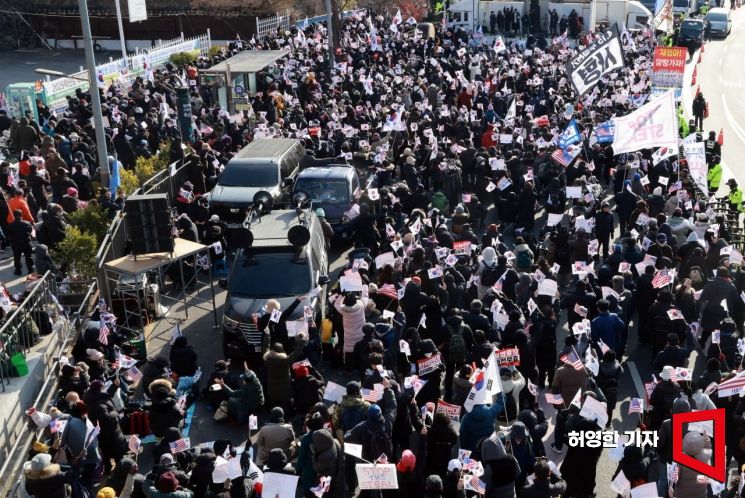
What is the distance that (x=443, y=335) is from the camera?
1306 centimetres

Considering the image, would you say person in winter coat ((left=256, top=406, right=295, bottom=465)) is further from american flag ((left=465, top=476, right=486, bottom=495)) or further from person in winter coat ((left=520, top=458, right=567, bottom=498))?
person in winter coat ((left=520, top=458, right=567, bottom=498))

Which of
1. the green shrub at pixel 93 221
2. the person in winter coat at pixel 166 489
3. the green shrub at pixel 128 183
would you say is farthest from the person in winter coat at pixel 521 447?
the green shrub at pixel 128 183

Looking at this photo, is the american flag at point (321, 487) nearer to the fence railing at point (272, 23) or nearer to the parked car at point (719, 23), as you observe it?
the fence railing at point (272, 23)

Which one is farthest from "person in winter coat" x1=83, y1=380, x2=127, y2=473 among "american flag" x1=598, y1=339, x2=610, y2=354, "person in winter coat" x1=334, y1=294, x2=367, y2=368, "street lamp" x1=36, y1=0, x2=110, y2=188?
"street lamp" x1=36, y1=0, x2=110, y2=188

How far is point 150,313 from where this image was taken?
16.6 metres

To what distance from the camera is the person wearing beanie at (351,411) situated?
1073cm

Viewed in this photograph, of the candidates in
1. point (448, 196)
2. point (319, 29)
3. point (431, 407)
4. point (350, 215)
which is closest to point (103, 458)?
point (431, 407)

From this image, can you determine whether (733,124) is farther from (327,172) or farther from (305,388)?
(305,388)

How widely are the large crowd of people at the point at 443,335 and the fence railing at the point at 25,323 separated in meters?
0.72

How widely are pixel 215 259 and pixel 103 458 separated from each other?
734 centimetres

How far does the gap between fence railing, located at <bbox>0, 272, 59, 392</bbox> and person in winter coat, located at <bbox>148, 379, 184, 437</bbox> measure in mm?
2161

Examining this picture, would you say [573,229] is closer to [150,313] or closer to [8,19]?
[150,313]

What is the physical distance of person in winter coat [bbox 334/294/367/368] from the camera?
1352 cm

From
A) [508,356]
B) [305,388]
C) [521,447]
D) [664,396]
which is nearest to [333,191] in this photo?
[305,388]
